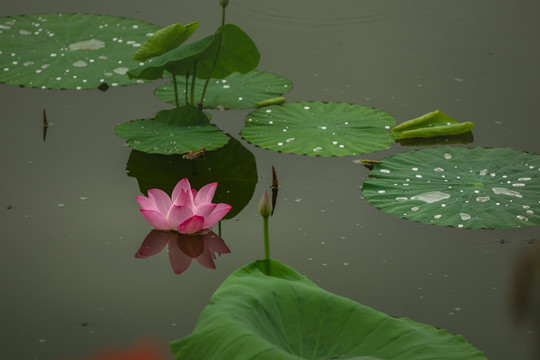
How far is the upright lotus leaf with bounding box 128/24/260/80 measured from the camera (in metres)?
2.54

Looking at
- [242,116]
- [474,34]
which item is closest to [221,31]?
[242,116]

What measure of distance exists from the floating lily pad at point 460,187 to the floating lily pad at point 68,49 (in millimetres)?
1146

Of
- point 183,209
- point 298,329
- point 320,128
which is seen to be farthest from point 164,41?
point 298,329

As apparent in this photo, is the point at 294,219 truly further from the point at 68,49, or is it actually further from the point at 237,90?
the point at 68,49

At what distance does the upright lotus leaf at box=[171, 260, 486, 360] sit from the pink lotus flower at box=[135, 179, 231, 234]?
52 centimetres

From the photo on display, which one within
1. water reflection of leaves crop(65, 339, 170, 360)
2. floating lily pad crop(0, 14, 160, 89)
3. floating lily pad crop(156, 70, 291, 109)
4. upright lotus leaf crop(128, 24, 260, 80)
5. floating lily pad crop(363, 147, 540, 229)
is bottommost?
water reflection of leaves crop(65, 339, 170, 360)

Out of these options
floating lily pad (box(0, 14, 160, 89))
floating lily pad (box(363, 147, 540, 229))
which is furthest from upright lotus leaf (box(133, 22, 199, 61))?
floating lily pad (box(363, 147, 540, 229))

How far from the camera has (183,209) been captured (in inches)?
83.5

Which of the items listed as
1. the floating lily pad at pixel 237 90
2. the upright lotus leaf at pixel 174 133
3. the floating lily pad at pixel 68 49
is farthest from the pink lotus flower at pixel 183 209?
the floating lily pad at pixel 68 49

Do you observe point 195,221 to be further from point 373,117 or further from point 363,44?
point 363,44

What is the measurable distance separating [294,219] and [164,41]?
757 mm

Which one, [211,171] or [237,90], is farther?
[237,90]

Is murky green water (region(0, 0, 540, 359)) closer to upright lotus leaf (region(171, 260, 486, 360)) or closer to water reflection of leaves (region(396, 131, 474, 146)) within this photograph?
water reflection of leaves (region(396, 131, 474, 146))

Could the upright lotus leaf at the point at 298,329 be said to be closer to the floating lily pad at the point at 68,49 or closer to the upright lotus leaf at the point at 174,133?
the upright lotus leaf at the point at 174,133
